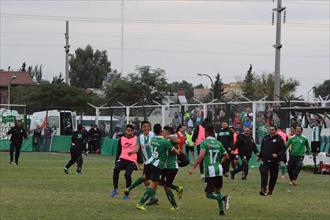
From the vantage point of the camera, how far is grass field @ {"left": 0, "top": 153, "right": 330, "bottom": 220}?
50.5 ft

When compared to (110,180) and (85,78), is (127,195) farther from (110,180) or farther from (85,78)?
(85,78)

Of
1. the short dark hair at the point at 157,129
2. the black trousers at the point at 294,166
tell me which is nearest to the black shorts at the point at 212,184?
the short dark hair at the point at 157,129

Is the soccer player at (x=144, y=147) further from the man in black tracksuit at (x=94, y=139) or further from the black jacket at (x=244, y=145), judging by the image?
the man in black tracksuit at (x=94, y=139)

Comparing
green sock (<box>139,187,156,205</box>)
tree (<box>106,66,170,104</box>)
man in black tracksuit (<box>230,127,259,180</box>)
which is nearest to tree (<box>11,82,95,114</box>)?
tree (<box>106,66,170,104</box>)

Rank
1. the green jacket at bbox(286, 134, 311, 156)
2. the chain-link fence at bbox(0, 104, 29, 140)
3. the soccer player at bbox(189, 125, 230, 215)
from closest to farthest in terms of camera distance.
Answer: the soccer player at bbox(189, 125, 230, 215) → the green jacket at bbox(286, 134, 311, 156) → the chain-link fence at bbox(0, 104, 29, 140)

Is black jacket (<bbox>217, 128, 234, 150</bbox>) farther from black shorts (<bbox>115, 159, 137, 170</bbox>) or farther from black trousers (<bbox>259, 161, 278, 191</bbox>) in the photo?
black shorts (<bbox>115, 159, 137, 170</bbox>)

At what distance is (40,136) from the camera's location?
52156 mm

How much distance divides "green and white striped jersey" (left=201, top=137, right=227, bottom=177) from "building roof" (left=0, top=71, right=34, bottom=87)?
3949 inches

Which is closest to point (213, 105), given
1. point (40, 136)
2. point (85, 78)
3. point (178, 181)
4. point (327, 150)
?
point (327, 150)

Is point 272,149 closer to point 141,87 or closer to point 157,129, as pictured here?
point 157,129

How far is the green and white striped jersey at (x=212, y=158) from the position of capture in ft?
52.5

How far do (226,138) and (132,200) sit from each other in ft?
31.4

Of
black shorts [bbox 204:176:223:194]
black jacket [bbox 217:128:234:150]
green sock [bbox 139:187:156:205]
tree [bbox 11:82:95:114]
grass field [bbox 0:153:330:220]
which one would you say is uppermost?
tree [bbox 11:82:95:114]

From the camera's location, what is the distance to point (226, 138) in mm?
27562
